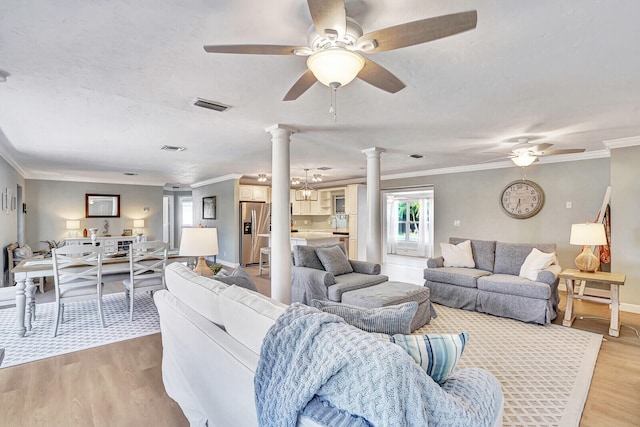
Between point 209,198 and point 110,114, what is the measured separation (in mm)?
5933

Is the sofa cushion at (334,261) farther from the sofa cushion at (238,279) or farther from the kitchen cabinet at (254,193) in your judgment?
the kitchen cabinet at (254,193)

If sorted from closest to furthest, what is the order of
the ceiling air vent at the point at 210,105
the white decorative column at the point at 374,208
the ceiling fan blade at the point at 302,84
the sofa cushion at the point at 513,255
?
the ceiling fan blade at the point at 302,84, the ceiling air vent at the point at 210,105, the sofa cushion at the point at 513,255, the white decorative column at the point at 374,208

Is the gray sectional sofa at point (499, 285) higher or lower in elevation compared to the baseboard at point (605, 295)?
higher

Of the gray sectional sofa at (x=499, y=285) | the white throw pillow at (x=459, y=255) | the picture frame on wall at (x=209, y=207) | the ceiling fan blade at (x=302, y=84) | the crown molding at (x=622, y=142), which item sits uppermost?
the crown molding at (x=622, y=142)

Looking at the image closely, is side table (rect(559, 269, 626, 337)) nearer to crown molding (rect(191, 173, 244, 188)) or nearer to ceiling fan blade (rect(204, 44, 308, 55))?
ceiling fan blade (rect(204, 44, 308, 55))

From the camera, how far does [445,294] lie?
4559 millimetres

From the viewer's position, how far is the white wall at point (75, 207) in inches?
297

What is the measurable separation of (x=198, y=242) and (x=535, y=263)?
4.03 meters

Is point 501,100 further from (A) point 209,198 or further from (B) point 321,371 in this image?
(A) point 209,198

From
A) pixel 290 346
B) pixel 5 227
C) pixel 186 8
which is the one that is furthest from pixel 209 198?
pixel 290 346

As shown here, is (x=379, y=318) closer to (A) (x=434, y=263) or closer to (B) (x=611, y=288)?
(B) (x=611, y=288)

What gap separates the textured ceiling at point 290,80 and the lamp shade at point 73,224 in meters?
3.65

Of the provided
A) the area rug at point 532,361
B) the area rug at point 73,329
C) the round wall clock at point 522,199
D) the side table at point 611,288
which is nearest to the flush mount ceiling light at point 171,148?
the area rug at point 73,329

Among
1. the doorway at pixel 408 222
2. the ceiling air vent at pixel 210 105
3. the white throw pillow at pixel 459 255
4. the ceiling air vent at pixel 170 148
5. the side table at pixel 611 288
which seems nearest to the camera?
the ceiling air vent at pixel 210 105
